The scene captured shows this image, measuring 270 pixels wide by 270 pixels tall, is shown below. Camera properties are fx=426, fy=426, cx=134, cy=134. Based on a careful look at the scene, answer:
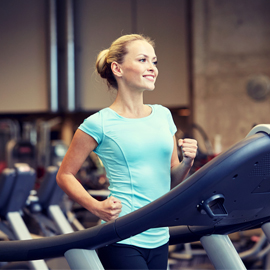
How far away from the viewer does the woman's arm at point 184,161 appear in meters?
1.08

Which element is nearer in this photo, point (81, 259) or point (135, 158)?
point (81, 259)

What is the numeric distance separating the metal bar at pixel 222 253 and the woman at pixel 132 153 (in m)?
0.13

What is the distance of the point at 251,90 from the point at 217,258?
6.20m

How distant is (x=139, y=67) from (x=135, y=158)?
25 centimetres

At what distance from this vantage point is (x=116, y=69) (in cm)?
122

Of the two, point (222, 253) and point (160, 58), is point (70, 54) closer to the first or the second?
point (160, 58)

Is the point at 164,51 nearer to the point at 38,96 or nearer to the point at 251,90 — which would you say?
the point at 251,90

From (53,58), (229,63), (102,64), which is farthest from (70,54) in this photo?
(102,64)

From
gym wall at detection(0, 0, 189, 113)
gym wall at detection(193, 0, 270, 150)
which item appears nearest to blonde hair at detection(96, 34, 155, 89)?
gym wall at detection(193, 0, 270, 150)

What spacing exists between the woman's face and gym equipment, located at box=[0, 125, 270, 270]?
1.44 feet

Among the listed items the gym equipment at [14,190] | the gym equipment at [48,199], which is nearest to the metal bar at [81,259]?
the gym equipment at [14,190]

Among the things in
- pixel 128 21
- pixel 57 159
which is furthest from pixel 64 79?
pixel 57 159

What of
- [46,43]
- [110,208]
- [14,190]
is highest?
[46,43]

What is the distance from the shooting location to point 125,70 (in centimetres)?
119
